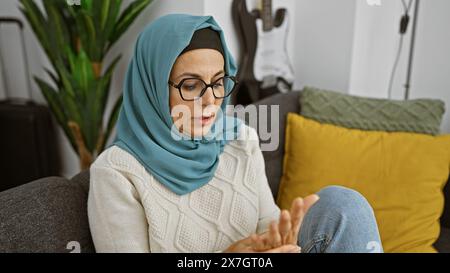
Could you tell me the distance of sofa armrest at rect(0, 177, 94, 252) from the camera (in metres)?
0.58

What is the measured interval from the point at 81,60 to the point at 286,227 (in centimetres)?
68

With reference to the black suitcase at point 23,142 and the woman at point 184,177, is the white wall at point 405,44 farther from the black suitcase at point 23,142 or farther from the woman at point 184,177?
the black suitcase at point 23,142

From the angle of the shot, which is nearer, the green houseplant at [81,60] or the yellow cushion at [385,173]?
the yellow cushion at [385,173]

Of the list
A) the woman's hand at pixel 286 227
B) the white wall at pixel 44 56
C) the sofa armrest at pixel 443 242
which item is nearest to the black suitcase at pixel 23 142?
the white wall at pixel 44 56

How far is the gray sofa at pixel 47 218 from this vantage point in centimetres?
58

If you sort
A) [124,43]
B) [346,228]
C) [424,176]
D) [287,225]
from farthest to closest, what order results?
1. [124,43]
2. [424,176]
3. [346,228]
4. [287,225]

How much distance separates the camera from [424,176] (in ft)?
2.62

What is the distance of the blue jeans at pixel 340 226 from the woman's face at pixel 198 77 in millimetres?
235

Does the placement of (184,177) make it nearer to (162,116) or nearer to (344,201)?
(162,116)

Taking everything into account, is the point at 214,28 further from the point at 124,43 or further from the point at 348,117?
the point at 348,117

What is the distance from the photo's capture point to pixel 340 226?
0.58 metres

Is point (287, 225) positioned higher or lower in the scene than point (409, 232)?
higher
